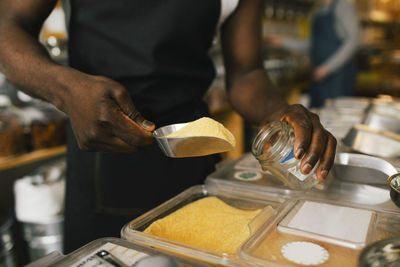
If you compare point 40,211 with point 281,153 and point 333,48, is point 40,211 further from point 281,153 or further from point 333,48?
point 333,48

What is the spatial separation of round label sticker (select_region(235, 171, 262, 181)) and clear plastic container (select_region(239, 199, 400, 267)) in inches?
7.1

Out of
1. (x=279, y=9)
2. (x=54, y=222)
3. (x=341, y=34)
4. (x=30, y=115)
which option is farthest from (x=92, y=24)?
(x=279, y=9)

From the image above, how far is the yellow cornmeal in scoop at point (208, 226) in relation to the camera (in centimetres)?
54

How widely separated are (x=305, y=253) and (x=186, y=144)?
0.26m

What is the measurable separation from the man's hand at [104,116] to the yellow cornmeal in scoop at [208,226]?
15cm

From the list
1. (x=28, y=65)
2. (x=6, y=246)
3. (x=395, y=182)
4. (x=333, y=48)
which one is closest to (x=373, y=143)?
(x=395, y=182)

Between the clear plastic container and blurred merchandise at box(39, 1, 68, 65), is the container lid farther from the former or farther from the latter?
blurred merchandise at box(39, 1, 68, 65)

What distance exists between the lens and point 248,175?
2.68 feet

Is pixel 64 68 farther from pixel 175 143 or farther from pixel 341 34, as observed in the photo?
pixel 341 34

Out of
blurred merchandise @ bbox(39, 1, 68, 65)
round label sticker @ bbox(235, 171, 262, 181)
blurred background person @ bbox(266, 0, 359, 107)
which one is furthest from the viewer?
blurred background person @ bbox(266, 0, 359, 107)

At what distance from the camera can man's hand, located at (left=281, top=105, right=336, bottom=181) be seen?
607 mm

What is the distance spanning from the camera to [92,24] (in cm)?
87

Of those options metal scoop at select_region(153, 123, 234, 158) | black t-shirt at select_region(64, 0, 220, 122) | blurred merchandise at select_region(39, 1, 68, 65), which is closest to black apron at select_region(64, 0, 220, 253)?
black t-shirt at select_region(64, 0, 220, 122)

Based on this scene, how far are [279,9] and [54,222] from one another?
3.29m
